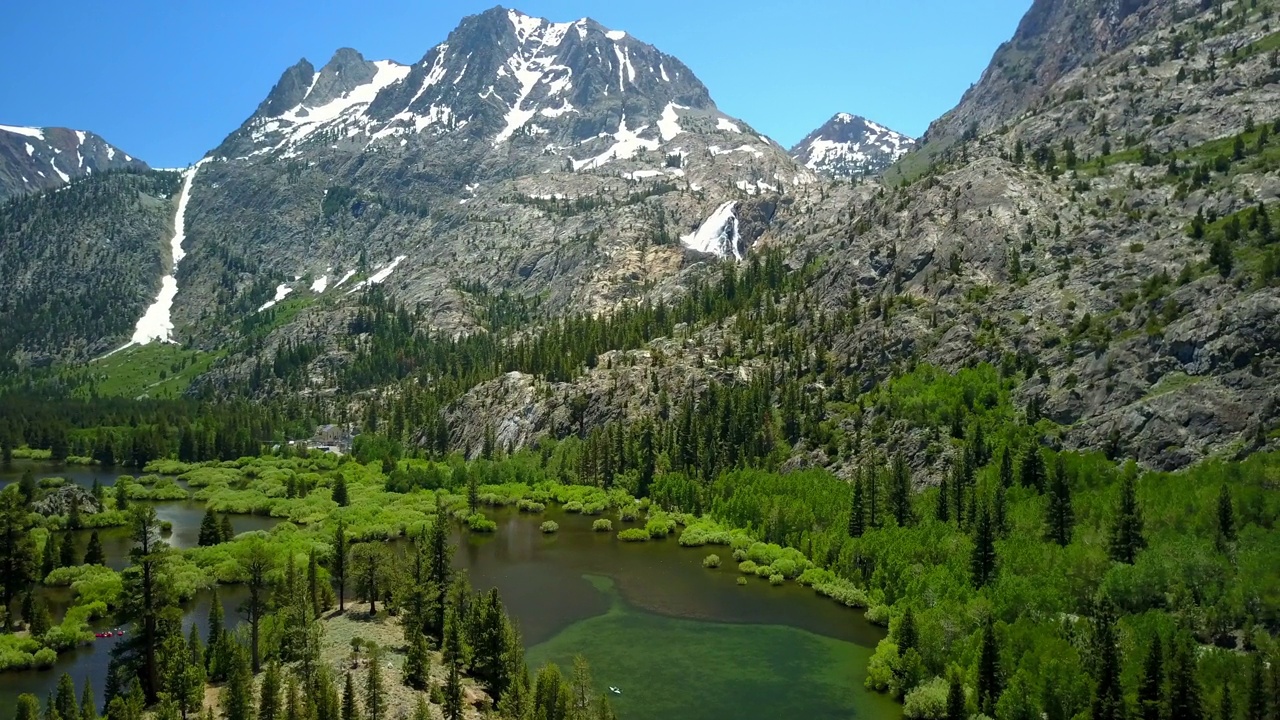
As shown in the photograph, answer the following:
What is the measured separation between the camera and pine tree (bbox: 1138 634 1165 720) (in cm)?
5778

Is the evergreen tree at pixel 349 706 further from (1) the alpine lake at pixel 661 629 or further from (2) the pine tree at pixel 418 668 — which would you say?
(1) the alpine lake at pixel 661 629

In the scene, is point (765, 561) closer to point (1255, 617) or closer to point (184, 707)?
point (1255, 617)

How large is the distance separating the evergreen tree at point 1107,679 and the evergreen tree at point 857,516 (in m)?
48.4

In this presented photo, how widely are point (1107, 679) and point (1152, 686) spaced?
2.85 metres

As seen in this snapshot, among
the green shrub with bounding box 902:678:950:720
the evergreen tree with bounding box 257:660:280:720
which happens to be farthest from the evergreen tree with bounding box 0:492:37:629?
the green shrub with bounding box 902:678:950:720

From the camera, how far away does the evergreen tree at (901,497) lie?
113050 mm

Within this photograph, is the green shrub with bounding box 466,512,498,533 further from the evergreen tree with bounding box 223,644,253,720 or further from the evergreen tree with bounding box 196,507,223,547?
the evergreen tree with bounding box 223,644,253,720

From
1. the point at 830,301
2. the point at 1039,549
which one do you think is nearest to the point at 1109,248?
the point at 830,301

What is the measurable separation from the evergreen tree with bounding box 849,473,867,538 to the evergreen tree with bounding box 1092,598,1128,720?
48.4m

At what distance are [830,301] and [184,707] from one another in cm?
16295

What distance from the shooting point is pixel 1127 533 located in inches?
3307

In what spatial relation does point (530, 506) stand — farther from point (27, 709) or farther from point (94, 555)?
point (27, 709)

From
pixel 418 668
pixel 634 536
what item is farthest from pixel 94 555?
pixel 634 536

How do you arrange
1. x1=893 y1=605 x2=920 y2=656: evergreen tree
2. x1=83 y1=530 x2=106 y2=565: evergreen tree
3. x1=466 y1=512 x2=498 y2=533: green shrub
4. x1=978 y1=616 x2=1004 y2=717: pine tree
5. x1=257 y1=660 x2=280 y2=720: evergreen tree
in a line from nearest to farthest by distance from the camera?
x1=257 y1=660 x2=280 y2=720: evergreen tree
x1=978 y1=616 x2=1004 y2=717: pine tree
x1=893 y1=605 x2=920 y2=656: evergreen tree
x1=83 y1=530 x2=106 y2=565: evergreen tree
x1=466 y1=512 x2=498 y2=533: green shrub
